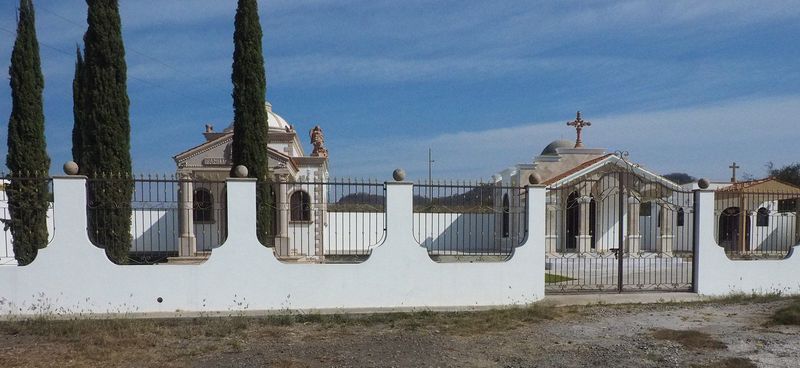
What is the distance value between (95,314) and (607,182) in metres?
17.2

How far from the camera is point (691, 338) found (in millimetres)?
6809

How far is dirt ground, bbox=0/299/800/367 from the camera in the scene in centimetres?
580

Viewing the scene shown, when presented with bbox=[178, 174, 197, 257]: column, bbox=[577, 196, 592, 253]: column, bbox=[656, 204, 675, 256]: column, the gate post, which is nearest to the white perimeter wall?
the gate post

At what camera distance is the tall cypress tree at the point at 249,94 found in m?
13.0

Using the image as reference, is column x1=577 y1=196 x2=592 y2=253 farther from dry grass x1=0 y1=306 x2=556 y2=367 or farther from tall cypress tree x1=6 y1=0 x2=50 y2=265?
tall cypress tree x1=6 y1=0 x2=50 y2=265

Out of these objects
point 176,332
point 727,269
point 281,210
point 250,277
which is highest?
point 281,210

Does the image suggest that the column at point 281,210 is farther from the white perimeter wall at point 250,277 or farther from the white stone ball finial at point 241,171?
the white perimeter wall at point 250,277

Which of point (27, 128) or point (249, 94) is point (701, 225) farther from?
point (27, 128)

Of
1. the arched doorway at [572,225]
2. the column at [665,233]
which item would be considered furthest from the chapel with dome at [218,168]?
the column at [665,233]

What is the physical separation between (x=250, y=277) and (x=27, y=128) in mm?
7165

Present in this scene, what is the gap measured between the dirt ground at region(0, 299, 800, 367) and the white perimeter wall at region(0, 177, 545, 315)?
18.4 inches

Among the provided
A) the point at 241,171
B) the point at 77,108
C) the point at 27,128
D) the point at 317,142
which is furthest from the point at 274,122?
the point at 241,171

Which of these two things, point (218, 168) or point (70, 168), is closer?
point (70, 168)

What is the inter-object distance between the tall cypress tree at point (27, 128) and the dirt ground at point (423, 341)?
4.37 m
